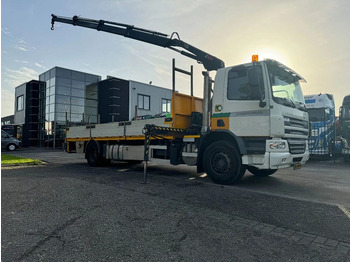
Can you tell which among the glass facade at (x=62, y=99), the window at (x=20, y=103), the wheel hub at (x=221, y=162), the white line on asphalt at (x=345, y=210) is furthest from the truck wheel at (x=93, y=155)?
the window at (x=20, y=103)

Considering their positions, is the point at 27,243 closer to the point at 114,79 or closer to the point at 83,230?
the point at 83,230

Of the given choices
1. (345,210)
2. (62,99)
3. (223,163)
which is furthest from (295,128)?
(62,99)

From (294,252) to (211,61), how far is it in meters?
7.11

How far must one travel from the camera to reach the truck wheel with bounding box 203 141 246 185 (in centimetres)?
655

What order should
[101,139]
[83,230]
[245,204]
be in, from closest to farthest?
[83,230] → [245,204] → [101,139]

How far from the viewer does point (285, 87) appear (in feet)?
22.2

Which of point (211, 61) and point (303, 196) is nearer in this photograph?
point (303, 196)

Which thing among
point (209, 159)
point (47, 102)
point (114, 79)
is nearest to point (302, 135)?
point (209, 159)

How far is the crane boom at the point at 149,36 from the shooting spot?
29.7 ft

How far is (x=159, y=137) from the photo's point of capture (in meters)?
8.29

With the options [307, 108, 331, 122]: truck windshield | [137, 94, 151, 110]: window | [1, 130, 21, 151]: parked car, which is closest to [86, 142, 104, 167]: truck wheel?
[307, 108, 331, 122]: truck windshield

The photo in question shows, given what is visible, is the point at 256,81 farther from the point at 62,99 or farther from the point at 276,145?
the point at 62,99

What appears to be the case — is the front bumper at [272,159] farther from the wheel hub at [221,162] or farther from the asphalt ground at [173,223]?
the asphalt ground at [173,223]

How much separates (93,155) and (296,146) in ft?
26.6
